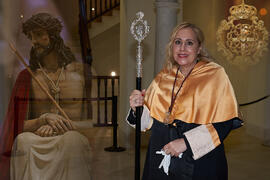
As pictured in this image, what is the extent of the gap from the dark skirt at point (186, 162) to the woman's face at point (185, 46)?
408 millimetres

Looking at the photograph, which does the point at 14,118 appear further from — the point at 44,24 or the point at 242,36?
the point at 242,36

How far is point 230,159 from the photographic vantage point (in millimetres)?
6562

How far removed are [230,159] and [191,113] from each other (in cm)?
410

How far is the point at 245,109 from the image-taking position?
27.7 ft

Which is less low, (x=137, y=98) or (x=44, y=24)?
(x=44, y=24)

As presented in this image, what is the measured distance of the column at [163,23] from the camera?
20.0 ft

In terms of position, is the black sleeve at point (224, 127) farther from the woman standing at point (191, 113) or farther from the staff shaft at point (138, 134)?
the staff shaft at point (138, 134)

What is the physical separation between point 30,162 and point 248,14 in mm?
5332

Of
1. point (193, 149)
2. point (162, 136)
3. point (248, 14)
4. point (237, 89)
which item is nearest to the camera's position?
point (193, 149)

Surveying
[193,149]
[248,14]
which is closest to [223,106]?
[193,149]

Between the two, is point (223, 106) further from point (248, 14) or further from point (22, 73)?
point (248, 14)

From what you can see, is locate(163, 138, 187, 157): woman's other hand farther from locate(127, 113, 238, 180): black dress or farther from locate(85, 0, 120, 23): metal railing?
locate(85, 0, 120, 23): metal railing

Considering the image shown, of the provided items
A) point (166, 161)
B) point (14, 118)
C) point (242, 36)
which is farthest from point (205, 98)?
point (242, 36)

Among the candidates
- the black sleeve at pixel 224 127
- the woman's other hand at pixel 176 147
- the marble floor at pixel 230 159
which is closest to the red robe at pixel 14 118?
the marble floor at pixel 230 159
